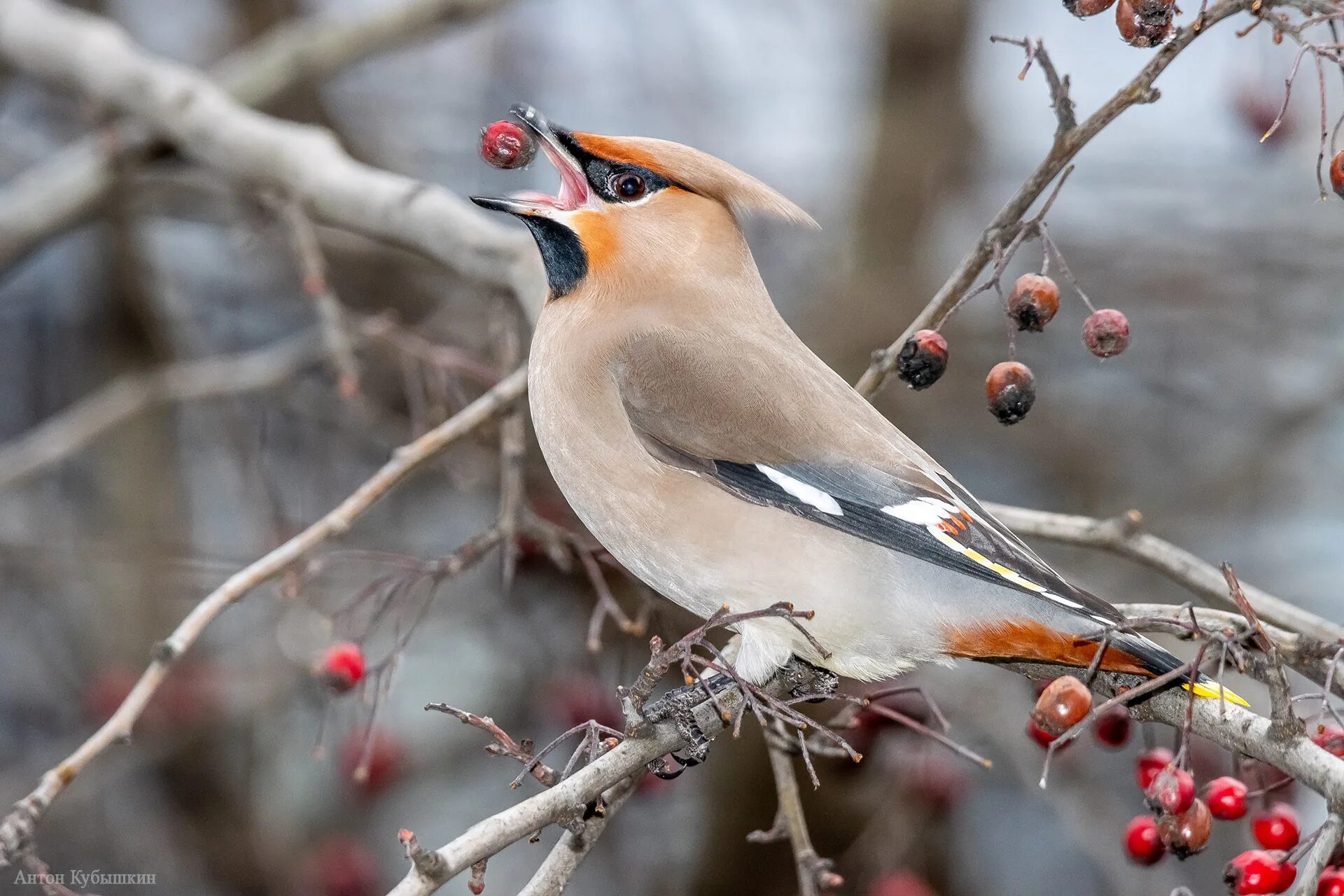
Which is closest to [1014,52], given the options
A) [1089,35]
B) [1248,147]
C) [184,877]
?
[1089,35]

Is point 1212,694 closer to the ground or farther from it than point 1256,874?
farther from it

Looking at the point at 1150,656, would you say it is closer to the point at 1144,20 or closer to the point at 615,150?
the point at 1144,20

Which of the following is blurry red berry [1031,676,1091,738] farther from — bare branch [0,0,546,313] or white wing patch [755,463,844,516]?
bare branch [0,0,546,313]

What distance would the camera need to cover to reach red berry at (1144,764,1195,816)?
214 centimetres

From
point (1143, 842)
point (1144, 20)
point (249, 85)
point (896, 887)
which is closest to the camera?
point (1144, 20)

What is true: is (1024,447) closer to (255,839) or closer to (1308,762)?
(255,839)

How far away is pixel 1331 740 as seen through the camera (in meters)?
2.25

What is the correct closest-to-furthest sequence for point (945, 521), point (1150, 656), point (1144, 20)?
point (1144, 20), point (1150, 656), point (945, 521)

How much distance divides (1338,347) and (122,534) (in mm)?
4068

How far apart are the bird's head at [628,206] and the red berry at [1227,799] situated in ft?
4.01

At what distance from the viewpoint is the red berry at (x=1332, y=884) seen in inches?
85.0

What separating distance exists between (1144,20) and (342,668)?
5.86 ft

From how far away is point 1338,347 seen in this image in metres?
5.29

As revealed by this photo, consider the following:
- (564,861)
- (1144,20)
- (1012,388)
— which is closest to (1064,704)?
(1012,388)
